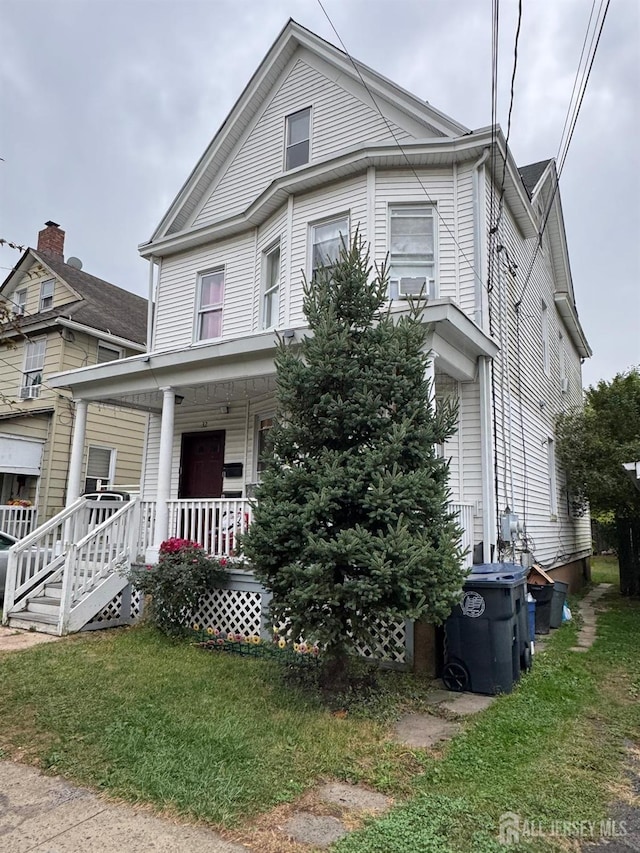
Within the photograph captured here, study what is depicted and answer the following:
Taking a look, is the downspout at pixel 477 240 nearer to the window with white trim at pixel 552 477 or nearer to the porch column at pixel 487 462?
the porch column at pixel 487 462

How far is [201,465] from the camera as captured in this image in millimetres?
11711

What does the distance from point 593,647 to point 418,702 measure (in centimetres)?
384

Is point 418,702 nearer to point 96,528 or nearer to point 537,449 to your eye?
point 96,528

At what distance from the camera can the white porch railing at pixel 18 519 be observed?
13725 mm

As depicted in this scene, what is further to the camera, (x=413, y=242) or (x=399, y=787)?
(x=413, y=242)

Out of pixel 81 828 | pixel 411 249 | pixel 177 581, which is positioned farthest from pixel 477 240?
pixel 81 828

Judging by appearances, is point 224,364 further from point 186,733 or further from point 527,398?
point 527,398

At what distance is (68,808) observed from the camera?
3191mm

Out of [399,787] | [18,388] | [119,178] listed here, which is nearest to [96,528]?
[399,787]

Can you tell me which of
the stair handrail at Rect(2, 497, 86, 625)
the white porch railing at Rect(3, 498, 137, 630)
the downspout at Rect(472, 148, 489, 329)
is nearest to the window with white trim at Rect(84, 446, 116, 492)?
the white porch railing at Rect(3, 498, 137, 630)

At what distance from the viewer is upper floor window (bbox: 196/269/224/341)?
38.1 ft

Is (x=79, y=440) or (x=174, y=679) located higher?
(x=79, y=440)

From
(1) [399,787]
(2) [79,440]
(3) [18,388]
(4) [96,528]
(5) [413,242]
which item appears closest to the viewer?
(1) [399,787]

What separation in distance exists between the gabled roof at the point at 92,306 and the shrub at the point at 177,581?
1061 centimetres
